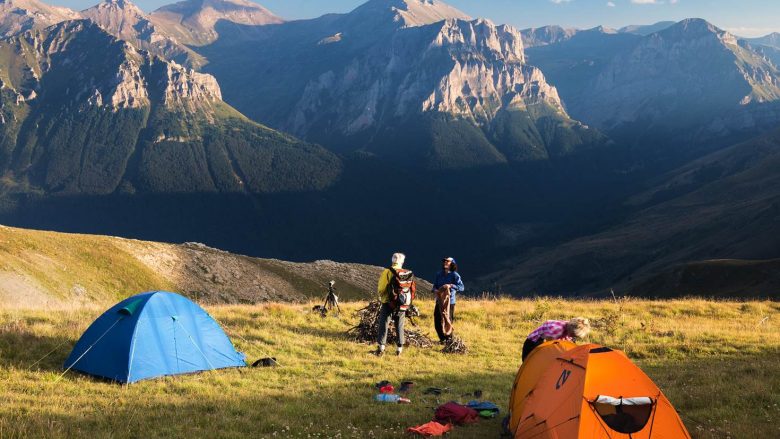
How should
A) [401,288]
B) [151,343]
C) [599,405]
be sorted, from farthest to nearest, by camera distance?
1. [401,288]
2. [151,343]
3. [599,405]

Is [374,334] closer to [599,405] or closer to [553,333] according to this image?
[553,333]

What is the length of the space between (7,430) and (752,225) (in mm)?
183852

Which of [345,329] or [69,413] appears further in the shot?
[345,329]

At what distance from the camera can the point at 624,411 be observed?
10.7 metres

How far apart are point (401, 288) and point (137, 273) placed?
59842mm

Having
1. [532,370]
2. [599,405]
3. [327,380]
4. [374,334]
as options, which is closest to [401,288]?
[374,334]

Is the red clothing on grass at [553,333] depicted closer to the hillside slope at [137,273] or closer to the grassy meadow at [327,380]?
the grassy meadow at [327,380]

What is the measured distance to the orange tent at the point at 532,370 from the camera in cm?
1218

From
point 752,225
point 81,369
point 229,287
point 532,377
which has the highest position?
point 752,225

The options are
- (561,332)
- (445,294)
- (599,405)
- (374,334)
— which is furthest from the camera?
(374,334)

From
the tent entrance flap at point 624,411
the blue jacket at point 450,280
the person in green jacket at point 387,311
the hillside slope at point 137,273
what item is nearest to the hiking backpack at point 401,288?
the person in green jacket at point 387,311

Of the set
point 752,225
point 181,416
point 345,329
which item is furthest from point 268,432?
point 752,225

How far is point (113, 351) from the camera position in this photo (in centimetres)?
1545

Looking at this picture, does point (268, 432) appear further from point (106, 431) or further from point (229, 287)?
point (229, 287)
